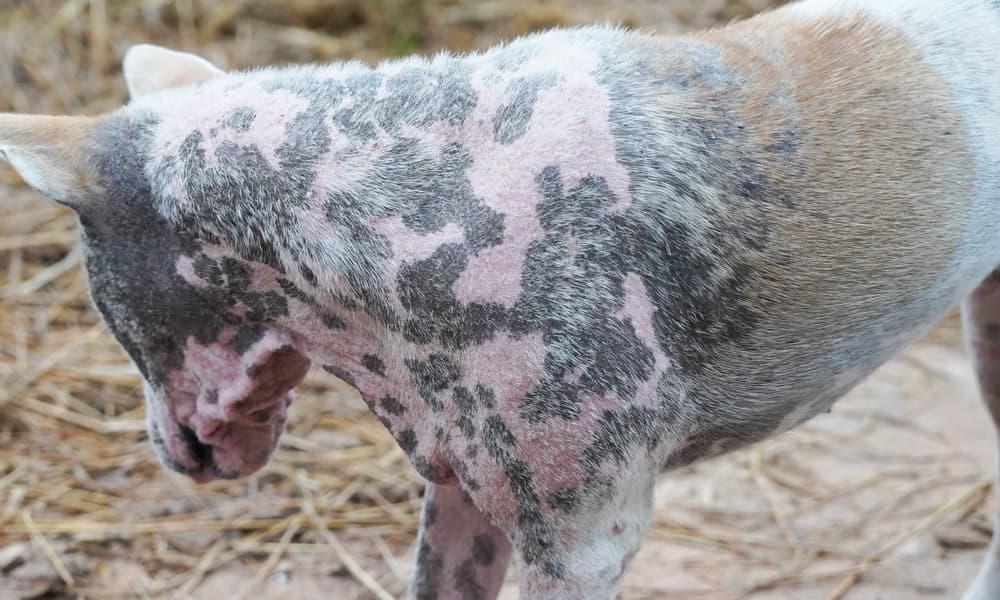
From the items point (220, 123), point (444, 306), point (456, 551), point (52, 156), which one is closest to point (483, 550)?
point (456, 551)

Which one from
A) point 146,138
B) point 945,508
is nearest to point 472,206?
point 146,138

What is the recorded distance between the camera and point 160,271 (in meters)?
1.92

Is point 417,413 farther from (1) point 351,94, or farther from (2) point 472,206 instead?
(1) point 351,94

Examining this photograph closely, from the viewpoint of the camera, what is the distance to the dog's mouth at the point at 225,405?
1.97 metres

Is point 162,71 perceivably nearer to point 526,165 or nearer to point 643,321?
point 526,165

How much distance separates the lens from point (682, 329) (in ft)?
5.86

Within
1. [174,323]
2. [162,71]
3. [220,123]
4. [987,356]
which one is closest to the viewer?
[220,123]

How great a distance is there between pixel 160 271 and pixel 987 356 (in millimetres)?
1713

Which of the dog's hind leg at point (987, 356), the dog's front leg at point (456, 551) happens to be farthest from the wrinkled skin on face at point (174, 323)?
the dog's hind leg at point (987, 356)

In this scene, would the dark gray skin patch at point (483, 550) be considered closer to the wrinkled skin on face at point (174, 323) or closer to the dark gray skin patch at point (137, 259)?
the wrinkled skin on face at point (174, 323)

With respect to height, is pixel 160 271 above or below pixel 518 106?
below

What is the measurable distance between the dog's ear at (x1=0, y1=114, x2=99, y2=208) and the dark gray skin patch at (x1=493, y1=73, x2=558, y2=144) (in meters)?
0.63

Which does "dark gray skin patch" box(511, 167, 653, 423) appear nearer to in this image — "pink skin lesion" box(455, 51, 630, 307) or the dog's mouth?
"pink skin lesion" box(455, 51, 630, 307)

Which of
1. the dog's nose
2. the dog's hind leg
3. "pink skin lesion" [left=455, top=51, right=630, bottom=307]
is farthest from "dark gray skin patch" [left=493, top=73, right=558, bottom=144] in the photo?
the dog's hind leg
